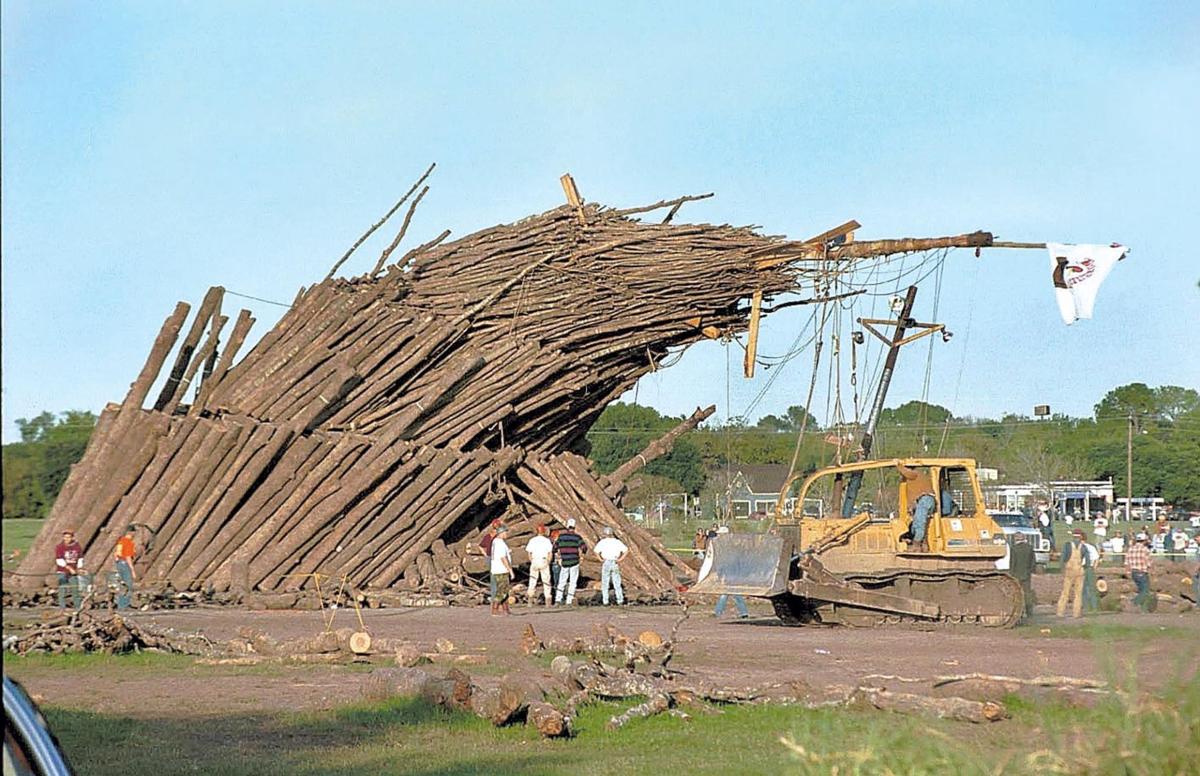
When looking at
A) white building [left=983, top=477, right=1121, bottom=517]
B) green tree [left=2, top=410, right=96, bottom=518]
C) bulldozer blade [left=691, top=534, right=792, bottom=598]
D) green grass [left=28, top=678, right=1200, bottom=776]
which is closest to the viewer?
green tree [left=2, top=410, right=96, bottom=518]

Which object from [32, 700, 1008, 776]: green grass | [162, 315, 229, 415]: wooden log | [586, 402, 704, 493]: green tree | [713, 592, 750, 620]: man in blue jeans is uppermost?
[586, 402, 704, 493]: green tree

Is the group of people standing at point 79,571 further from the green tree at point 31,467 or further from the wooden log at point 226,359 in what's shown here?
the green tree at point 31,467

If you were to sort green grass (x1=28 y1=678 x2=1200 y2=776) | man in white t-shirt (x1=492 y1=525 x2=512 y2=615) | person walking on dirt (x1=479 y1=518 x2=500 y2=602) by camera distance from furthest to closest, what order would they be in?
person walking on dirt (x1=479 y1=518 x2=500 y2=602), man in white t-shirt (x1=492 y1=525 x2=512 y2=615), green grass (x1=28 y1=678 x2=1200 y2=776)

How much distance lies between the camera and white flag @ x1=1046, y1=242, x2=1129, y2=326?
23812 mm

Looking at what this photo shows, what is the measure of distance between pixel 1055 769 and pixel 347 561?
70.8 feet

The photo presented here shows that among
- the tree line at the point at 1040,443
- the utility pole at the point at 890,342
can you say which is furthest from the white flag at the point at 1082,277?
the tree line at the point at 1040,443

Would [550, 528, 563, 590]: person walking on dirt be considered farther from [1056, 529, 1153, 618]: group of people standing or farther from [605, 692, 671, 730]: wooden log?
[605, 692, 671, 730]: wooden log

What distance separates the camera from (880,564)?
22469mm

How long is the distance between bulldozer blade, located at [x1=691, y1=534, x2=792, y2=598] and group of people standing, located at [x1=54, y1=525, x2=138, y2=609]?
9.11 m

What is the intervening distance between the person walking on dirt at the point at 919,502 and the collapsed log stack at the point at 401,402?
212 inches

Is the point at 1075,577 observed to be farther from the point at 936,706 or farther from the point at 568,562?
the point at 936,706

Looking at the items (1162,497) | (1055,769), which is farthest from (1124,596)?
(1162,497)

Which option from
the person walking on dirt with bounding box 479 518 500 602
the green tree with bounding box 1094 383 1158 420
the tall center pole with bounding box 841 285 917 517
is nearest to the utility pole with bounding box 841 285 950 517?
the tall center pole with bounding box 841 285 917 517

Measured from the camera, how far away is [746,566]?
22.0m
